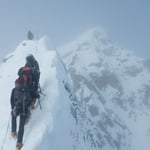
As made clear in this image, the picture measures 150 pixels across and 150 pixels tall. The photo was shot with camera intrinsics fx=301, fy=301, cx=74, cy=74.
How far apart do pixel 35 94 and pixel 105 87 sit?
123m

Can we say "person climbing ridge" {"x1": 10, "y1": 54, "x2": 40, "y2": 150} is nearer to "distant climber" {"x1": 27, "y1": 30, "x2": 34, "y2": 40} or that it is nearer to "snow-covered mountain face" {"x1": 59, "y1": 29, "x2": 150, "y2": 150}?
"distant climber" {"x1": 27, "y1": 30, "x2": 34, "y2": 40}

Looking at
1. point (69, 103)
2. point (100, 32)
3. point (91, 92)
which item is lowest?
point (69, 103)

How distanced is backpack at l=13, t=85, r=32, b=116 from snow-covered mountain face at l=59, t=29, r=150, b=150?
235 feet

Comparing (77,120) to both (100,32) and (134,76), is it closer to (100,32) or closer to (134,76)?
(134,76)

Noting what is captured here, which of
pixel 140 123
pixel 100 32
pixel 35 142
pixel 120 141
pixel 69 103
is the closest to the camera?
pixel 35 142

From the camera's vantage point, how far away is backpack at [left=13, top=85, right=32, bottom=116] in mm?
10016

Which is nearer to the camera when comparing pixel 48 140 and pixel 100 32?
pixel 48 140

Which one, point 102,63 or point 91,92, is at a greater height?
point 102,63

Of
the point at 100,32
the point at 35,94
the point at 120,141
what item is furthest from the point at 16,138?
the point at 100,32

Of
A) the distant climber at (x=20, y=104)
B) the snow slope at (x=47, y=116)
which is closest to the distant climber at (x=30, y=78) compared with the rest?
the distant climber at (x=20, y=104)

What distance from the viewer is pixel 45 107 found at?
11.7 meters

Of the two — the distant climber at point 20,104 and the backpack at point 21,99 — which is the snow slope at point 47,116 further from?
the backpack at point 21,99

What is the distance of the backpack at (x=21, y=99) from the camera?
10.0m

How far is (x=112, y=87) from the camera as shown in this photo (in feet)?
440
